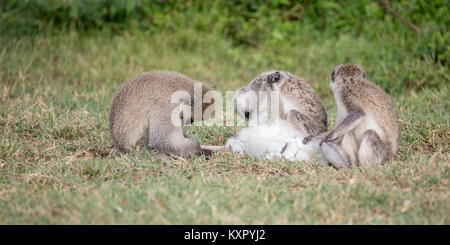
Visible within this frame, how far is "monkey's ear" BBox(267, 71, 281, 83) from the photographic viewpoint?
5.12 metres

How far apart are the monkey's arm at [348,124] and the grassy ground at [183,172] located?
285 millimetres

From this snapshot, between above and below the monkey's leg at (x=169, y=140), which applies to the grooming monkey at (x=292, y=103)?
above

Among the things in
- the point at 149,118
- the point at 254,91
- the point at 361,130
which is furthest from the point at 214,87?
the point at 361,130

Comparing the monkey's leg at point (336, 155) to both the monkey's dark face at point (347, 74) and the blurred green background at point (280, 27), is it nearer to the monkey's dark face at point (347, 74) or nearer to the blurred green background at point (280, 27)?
the monkey's dark face at point (347, 74)

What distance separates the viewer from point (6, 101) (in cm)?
663

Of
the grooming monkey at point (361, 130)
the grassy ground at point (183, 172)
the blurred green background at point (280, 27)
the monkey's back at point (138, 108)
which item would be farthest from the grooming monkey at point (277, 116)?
the blurred green background at point (280, 27)

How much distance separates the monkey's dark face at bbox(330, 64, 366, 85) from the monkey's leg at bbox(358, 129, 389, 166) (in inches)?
23.5

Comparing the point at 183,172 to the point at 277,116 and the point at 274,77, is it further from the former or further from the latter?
the point at 274,77

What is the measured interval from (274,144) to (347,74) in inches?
36.0

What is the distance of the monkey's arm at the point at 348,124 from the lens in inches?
171

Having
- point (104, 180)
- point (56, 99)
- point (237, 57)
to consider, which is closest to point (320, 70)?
point (237, 57)
